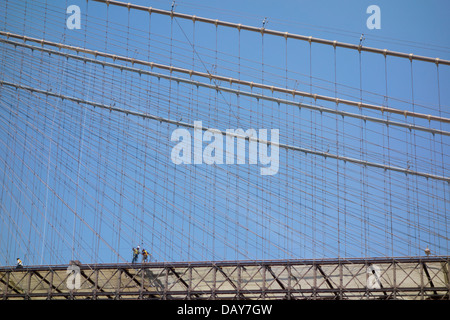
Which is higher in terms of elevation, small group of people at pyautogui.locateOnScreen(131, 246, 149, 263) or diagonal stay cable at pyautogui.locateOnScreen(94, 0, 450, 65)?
diagonal stay cable at pyautogui.locateOnScreen(94, 0, 450, 65)

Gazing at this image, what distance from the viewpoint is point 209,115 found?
109 ft

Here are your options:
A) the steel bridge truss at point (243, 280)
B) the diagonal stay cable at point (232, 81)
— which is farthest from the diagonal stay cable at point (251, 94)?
the steel bridge truss at point (243, 280)

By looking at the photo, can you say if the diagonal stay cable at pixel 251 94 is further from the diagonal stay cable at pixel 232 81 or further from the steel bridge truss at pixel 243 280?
the steel bridge truss at pixel 243 280

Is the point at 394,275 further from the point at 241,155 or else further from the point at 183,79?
the point at 183,79

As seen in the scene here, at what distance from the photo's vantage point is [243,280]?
99.0 ft

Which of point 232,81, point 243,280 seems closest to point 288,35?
point 232,81

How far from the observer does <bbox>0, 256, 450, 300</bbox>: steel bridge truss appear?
2816 centimetres

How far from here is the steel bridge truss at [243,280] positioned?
2816cm

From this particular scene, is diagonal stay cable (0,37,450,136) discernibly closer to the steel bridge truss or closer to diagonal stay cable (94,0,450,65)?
diagonal stay cable (94,0,450,65)

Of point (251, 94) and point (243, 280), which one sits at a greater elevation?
point (251, 94)

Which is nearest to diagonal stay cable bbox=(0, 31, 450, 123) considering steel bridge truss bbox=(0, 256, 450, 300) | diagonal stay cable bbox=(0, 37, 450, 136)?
diagonal stay cable bbox=(0, 37, 450, 136)

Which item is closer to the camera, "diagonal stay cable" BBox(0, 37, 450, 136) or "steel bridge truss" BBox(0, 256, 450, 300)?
"steel bridge truss" BBox(0, 256, 450, 300)

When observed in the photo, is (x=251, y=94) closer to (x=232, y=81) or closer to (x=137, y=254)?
(x=232, y=81)
